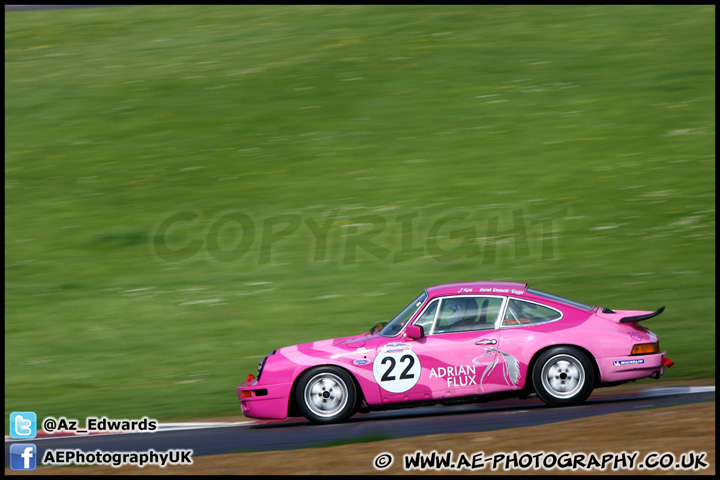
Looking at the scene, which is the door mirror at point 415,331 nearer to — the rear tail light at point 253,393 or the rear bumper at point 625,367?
the rear tail light at point 253,393

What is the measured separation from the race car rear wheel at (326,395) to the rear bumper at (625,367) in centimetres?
269

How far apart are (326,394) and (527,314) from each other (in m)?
2.40

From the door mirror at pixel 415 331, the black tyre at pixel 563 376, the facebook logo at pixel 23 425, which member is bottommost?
the facebook logo at pixel 23 425

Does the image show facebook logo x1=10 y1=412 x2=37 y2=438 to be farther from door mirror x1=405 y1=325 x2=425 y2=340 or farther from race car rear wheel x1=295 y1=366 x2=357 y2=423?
door mirror x1=405 y1=325 x2=425 y2=340

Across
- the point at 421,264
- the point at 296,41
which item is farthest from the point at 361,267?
the point at 296,41

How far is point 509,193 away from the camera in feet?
52.0

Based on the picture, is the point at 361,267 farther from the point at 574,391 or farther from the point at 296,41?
the point at 296,41

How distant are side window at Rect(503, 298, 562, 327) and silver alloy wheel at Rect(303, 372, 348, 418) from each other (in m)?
1.95

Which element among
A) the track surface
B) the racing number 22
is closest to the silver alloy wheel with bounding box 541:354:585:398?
the track surface

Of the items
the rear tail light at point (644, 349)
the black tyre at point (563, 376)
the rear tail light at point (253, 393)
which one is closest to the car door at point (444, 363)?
the black tyre at point (563, 376)

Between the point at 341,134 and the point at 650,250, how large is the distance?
7.83 metres

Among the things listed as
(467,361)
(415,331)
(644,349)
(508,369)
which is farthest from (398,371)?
(644,349)

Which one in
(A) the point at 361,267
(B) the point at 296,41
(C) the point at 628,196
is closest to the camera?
(A) the point at 361,267

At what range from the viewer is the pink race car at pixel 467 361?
8.41 m
